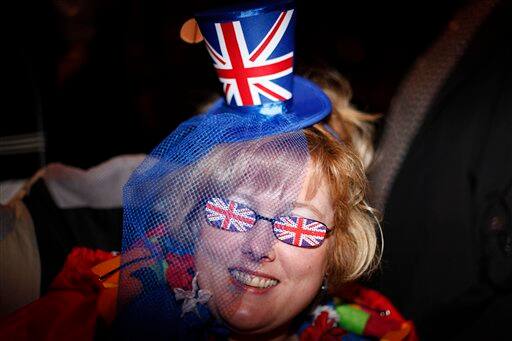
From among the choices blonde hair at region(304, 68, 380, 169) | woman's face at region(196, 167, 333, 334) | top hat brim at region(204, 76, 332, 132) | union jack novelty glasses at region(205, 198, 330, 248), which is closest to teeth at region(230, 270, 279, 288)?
woman's face at region(196, 167, 333, 334)

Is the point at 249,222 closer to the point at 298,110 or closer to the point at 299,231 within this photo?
the point at 299,231

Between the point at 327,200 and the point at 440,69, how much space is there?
2.52ft

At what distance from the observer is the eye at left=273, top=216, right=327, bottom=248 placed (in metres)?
0.94

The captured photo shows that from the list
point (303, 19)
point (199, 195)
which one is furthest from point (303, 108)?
point (303, 19)

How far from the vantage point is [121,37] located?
3125mm

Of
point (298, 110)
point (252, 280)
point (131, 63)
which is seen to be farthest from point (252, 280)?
point (131, 63)

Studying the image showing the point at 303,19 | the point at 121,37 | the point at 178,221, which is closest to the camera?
the point at 178,221

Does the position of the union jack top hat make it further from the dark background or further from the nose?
the dark background

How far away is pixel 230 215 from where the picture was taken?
36.3 inches

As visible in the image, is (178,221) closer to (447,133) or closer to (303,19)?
(447,133)

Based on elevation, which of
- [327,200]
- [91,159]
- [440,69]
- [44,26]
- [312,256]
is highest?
[44,26]

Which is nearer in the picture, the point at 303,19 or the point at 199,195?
the point at 199,195

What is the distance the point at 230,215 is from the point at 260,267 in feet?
0.49

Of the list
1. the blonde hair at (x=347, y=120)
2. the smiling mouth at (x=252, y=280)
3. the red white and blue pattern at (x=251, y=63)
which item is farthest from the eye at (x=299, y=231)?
the blonde hair at (x=347, y=120)
